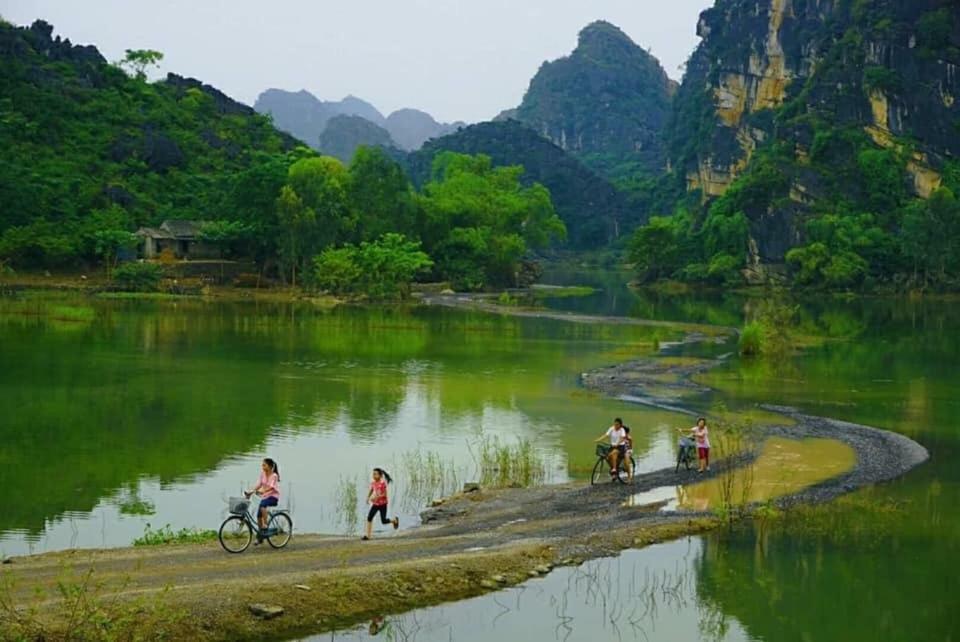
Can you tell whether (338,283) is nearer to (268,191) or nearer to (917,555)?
(268,191)

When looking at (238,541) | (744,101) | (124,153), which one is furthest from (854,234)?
(238,541)

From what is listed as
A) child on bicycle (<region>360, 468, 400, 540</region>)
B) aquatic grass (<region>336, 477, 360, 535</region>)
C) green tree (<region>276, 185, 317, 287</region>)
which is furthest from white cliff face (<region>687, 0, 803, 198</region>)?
child on bicycle (<region>360, 468, 400, 540</region>)

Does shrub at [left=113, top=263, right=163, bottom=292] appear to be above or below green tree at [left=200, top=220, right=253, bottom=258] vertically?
below

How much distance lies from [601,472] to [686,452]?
2.22 metres

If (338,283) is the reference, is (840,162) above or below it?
above

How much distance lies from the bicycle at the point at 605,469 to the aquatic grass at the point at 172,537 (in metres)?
9.06

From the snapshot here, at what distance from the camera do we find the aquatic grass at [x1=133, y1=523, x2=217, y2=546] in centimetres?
1822

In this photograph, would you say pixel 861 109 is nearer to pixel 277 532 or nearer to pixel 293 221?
pixel 293 221

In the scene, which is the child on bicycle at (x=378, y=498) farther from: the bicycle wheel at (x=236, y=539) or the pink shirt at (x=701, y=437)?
the pink shirt at (x=701, y=437)

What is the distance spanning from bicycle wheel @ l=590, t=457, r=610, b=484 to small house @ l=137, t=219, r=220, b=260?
67.2m

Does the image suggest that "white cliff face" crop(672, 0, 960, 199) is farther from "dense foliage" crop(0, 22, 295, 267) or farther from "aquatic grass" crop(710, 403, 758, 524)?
"aquatic grass" crop(710, 403, 758, 524)

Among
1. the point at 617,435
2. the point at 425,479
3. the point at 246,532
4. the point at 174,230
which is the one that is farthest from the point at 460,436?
the point at 174,230

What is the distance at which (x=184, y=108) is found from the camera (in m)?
121

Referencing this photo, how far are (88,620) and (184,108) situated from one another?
115m
